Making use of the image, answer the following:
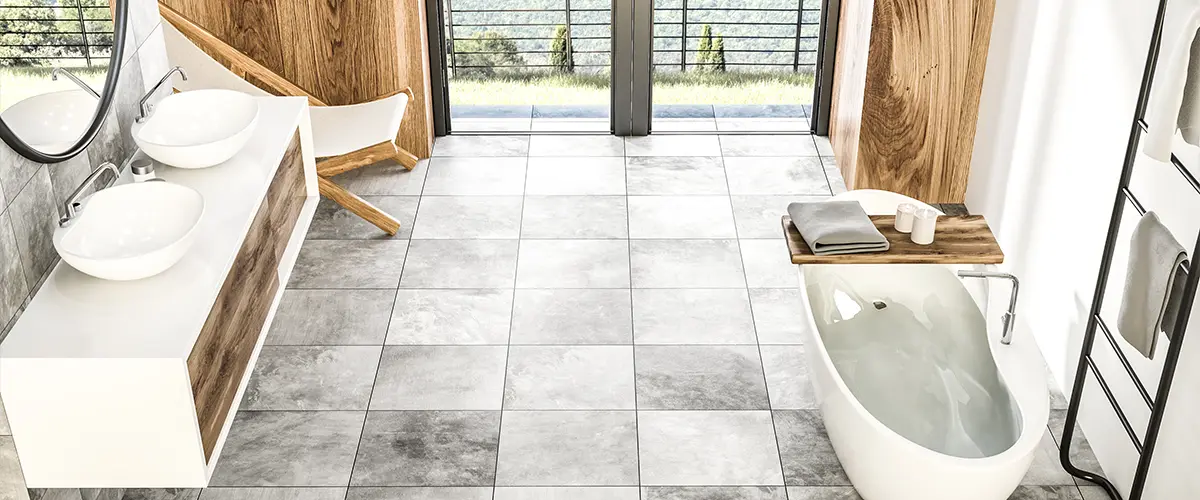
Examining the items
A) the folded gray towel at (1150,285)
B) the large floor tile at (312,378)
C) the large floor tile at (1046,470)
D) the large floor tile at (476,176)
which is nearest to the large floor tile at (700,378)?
the large floor tile at (1046,470)

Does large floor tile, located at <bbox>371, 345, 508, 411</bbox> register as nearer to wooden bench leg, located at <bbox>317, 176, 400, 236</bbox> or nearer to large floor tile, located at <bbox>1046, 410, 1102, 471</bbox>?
wooden bench leg, located at <bbox>317, 176, 400, 236</bbox>

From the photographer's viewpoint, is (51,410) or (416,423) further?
(416,423)

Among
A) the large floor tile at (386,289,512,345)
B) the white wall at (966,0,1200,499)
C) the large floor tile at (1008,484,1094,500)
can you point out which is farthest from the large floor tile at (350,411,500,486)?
the white wall at (966,0,1200,499)

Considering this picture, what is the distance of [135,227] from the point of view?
2.59 m

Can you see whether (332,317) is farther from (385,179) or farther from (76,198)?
(76,198)

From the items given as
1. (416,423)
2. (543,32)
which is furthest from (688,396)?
(543,32)

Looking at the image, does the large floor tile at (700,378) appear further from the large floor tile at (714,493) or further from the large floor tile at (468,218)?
the large floor tile at (468,218)

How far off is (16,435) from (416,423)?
3.65 feet

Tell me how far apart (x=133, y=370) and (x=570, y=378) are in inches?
55.4

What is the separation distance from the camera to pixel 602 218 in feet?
13.8

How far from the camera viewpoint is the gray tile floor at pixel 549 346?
9.52ft

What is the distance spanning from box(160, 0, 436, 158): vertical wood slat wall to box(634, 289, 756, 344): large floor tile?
1.50m

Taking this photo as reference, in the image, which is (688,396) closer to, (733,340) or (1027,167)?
(733,340)

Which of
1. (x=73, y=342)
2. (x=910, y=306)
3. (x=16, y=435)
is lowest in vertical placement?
(x=910, y=306)
